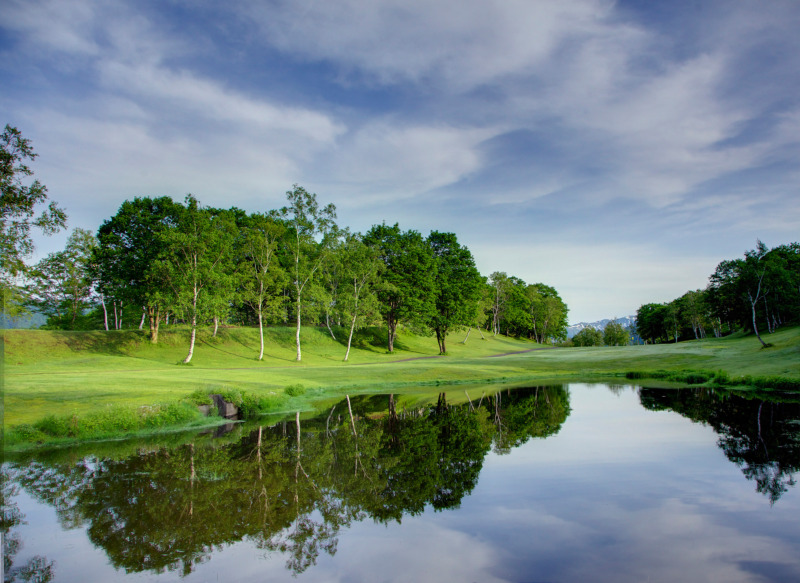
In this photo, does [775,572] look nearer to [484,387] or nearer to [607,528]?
[607,528]

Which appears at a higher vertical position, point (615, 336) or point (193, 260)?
point (193, 260)

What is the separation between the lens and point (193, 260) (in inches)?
2148

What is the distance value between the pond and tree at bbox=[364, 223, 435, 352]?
→ 52782 mm

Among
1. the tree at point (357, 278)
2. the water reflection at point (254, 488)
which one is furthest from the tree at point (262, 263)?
the water reflection at point (254, 488)

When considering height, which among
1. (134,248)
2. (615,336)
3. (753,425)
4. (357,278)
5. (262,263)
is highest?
(134,248)

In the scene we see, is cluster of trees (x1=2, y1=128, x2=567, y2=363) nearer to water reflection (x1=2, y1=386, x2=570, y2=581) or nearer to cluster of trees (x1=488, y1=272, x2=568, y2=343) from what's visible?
water reflection (x1=2, y1=386, x2=570, y2=581)

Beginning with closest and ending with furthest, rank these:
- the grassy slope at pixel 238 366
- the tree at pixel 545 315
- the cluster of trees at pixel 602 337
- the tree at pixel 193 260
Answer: the grassy slope at pixel 238 366
the tree at pixel 193 260
the cluster of trees at pixel 602 337
the tree at pixel 545 315

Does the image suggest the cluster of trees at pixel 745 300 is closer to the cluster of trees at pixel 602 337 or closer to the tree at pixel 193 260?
the cluster of trees at pixel 602 337

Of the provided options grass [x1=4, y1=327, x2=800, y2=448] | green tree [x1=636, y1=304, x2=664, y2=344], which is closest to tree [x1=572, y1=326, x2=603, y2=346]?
green tree [x1=636, y1=304, x2=664, y2=344]

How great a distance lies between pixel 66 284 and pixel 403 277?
184 feet

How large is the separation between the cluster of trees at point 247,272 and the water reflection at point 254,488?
24842 millimetres

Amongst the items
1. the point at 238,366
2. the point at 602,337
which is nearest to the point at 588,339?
the point at 602,337

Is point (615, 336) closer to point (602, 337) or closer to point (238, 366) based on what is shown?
point (602, 337)

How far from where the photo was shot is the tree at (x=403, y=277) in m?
71.4
